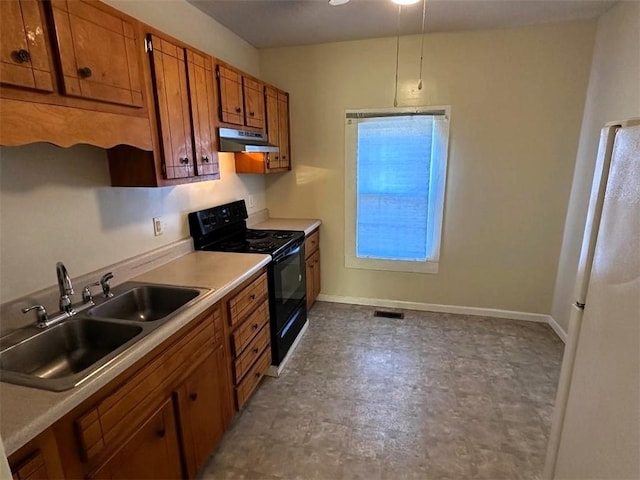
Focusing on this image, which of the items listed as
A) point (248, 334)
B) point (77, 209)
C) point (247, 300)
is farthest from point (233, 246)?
point (77, 209)

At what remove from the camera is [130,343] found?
1.17 m

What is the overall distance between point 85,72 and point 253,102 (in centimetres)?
146

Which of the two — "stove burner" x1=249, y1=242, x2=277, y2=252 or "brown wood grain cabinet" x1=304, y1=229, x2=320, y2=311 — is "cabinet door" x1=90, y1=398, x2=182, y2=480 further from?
"brown wood grain cabinet" x1=304, y1=229, x2=320, y2=311

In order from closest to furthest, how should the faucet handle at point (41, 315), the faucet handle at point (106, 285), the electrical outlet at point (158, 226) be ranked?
the faucet handle at point (41, 315)
the faucet handle at point (106, 285)
the electrical outlet at point (158, 226)

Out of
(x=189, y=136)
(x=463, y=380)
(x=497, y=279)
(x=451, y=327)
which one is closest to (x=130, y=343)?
(x=189, y=136)

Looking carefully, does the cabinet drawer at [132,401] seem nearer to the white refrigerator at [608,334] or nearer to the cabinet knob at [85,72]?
the cabinet knob at [85,72]

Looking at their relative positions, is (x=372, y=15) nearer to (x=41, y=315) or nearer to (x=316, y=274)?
(x=316, y=274)

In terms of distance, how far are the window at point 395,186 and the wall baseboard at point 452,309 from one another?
38 cm

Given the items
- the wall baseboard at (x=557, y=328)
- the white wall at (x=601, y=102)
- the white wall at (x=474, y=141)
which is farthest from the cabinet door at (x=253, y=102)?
the wall baseboard at (x=557, y=328)

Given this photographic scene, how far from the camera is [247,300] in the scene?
1963mm

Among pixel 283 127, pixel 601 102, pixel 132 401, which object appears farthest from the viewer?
pixel 283 127

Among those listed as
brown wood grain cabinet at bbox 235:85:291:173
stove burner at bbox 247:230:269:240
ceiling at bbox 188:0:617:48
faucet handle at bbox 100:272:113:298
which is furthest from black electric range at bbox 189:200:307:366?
ceiling at bbox 188:0:617:48

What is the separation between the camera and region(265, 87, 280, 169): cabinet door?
9.36ft

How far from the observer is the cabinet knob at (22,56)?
1023 mm
